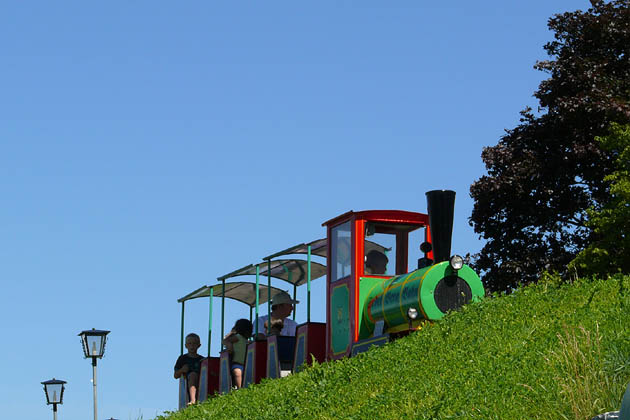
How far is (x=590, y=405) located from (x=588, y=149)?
19.7m

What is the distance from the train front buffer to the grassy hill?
0.37 m

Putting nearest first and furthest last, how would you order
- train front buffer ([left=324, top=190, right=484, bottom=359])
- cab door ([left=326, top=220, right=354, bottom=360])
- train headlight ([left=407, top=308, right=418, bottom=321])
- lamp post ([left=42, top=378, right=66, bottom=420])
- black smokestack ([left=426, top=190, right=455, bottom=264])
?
train headlight ([left=407, top=308, right=418, bottom=321]) → train front buffer ([left=324, top=190, right=484, bottom=359]) → black smokestack ([left=426, top=190, right=455, bottom=264]) → cab door ([left=326, top=220, right=354, bottom=360]) → lamp post ([left=42, top=378, right=66, bottom=420])

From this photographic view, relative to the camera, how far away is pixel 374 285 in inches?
588

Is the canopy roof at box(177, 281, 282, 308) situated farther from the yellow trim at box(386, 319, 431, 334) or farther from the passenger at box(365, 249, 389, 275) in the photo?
the yellow trim at box(386, 319, 431, 334)

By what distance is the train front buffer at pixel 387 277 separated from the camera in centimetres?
1394

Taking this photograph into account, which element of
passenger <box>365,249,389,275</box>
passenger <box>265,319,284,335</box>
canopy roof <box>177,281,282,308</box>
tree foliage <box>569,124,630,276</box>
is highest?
tree foliage <box>569,124,630,276</box>

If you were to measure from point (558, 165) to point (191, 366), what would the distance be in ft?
41.5

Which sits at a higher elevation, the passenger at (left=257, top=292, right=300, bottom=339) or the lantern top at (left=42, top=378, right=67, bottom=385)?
the passenger at (left=257, top=292, right=300, bottom=339)

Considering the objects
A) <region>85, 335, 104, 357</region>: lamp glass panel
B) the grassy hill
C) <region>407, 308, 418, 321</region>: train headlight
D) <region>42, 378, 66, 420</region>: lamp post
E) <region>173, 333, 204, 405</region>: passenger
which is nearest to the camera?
the grassy hill

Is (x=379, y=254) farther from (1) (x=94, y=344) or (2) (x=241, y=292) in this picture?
(1) (x=94, y=344)

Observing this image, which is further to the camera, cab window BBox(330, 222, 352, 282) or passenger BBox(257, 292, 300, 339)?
passenger BBox(257, 292, 300, 339)

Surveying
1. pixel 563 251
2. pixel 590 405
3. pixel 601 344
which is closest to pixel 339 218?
pixel 601 344

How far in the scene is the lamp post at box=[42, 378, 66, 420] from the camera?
26859 mm

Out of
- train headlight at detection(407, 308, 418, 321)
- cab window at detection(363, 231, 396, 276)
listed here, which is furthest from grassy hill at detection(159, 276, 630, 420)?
cab window at detection(363, 231, 396, 276)
